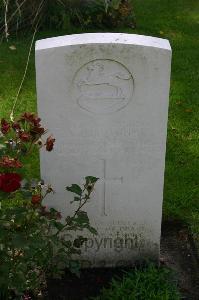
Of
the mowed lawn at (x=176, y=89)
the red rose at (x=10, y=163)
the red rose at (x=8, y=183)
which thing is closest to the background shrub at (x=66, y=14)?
the mowed lawn at (x=176, y=89)

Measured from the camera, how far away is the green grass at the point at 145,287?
316 cm

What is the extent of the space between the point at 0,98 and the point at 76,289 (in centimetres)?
270

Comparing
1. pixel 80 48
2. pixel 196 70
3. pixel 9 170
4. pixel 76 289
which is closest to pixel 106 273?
pixel 76 289

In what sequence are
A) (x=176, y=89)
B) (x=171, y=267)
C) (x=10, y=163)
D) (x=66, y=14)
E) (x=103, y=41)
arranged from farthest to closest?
(x=66, y=14) → (x=176, y=89) → (x=171, y=267) → (x=103, y=41) → (x=10, y=163)

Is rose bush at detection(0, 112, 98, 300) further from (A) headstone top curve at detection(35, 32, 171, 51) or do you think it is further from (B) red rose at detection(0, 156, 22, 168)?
(A) headstone top curve at detection(35, 32, 171, 51)

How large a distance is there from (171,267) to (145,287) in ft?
1.42

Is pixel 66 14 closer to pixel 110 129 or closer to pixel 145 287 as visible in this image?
pixel 110 129

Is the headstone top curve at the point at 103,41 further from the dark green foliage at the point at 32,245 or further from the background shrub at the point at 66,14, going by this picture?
the background shrub at the point at 66,14

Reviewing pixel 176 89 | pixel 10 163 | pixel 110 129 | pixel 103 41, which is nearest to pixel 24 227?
pixel 10 163

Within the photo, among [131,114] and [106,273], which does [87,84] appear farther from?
[106,273]

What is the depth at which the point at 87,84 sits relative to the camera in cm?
310

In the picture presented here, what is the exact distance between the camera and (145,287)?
323 centimetres

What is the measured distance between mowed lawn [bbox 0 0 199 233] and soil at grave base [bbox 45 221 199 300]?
0.18 metres

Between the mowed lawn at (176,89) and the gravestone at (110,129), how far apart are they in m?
0.67
